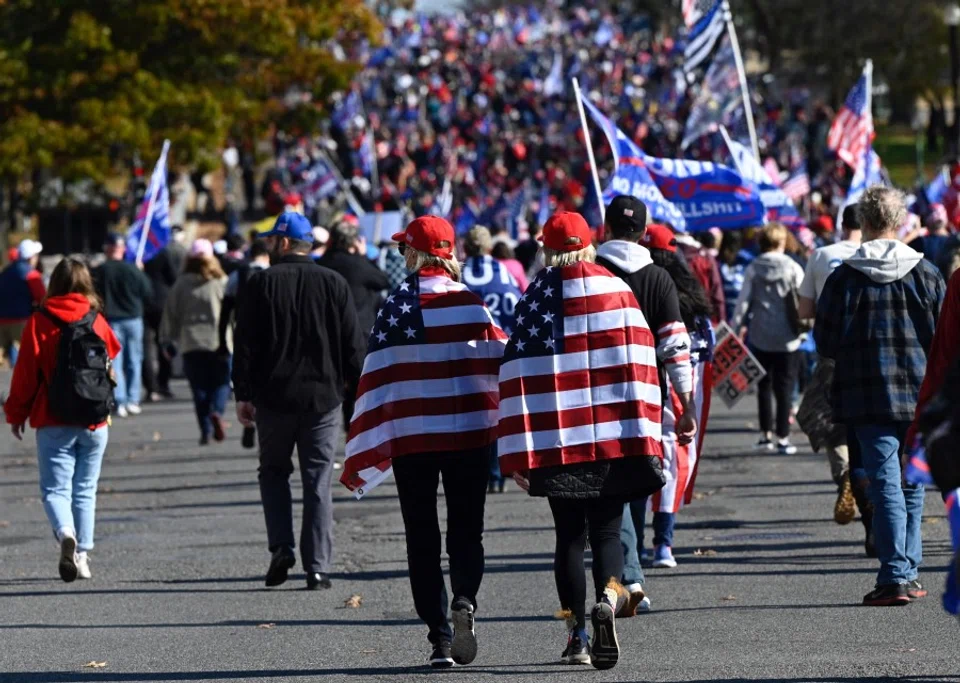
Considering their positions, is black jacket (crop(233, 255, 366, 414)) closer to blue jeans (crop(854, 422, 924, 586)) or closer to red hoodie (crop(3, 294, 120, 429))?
red hoodie (crop(3, 294, 120, 429))

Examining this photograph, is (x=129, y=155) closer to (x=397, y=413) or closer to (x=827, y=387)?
(x=827, y=387)

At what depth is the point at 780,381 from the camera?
15203 mm

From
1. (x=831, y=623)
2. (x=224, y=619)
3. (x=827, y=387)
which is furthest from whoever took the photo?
(x=827, y=387)

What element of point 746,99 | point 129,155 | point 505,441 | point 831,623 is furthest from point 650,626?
point 129,155

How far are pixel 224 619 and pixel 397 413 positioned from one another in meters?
1.84

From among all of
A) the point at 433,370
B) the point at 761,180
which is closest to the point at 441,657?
the point at 433,370

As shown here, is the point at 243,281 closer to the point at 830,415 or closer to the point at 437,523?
the point at 830,415

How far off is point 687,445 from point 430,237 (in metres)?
2.63

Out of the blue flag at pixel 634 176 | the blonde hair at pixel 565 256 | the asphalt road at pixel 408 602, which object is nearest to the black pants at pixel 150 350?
the asphalt road at pixel 408 602

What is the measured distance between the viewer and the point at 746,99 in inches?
791

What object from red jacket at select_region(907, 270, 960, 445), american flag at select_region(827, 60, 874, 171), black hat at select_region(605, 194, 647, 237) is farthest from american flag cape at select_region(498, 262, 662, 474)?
american flag at select_region(827, 60, 874, 171)

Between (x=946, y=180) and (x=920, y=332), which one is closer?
(x=920, y=332)

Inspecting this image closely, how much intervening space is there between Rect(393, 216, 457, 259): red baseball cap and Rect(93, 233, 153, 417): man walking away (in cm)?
1183

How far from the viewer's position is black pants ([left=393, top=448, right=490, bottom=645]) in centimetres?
761
